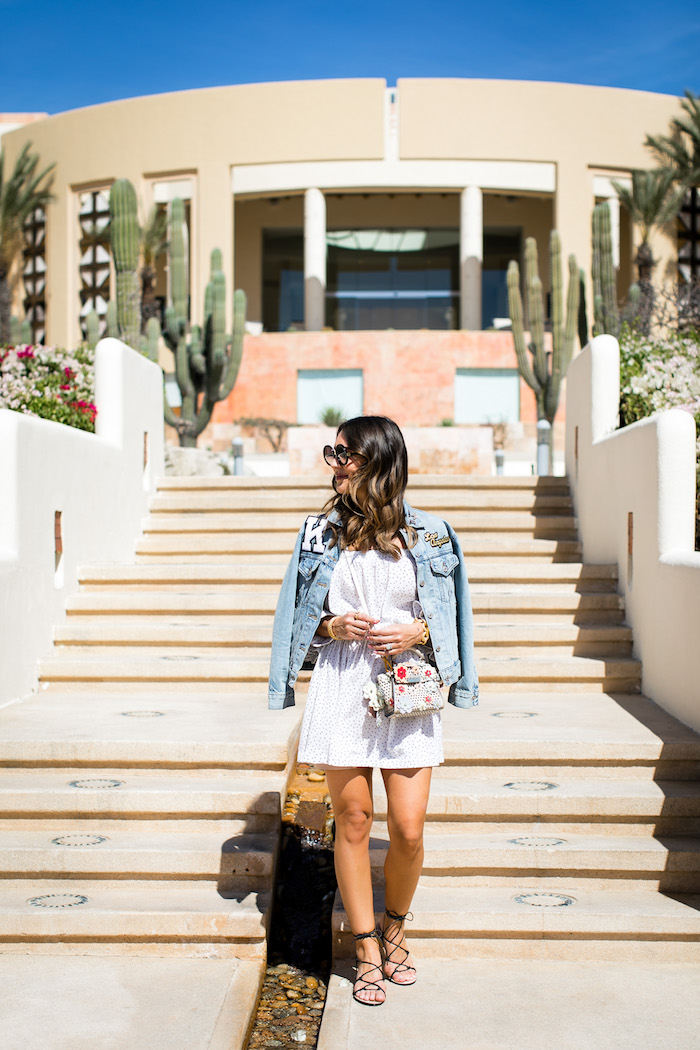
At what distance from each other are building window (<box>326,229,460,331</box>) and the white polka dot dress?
26.5m

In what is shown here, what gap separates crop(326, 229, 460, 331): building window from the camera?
29.5 metres

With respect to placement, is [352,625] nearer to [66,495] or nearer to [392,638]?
[392,638]

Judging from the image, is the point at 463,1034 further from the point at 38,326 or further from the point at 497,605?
the point at 38,326

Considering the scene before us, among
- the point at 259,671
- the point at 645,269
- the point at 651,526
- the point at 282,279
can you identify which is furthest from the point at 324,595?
the point at 282,279

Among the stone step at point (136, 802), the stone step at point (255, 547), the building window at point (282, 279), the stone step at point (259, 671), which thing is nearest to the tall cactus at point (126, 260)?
the stone step at point (255, 547)

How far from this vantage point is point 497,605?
279 inches

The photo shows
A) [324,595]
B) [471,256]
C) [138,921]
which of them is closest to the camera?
[324,595]

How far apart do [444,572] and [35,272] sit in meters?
29.1

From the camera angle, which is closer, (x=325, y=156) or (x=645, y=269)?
(x=325, y=156)

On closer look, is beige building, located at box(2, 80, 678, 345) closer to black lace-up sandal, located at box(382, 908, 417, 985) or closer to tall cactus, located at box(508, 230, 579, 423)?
tall cactus, located at box(508, 230, 579, 423)

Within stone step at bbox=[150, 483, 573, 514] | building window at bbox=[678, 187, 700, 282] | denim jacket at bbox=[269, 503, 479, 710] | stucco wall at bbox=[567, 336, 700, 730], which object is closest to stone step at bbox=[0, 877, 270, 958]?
denim jacket at bbox=[269, 503, 479, 710]

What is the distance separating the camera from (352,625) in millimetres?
3236

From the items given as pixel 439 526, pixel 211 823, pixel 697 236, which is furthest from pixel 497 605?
pixel 697 236

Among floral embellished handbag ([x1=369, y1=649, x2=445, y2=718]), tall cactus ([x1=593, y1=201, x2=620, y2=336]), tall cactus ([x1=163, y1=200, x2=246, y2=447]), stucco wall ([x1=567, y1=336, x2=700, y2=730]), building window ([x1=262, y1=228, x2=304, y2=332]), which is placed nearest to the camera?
floral embellished handbag ([x1=369, y1=649, x2=445, y2=718])
